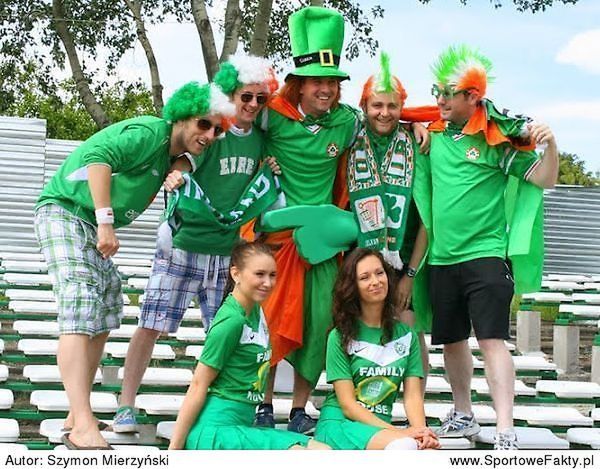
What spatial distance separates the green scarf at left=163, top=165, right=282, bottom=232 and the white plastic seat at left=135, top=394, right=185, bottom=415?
71cm

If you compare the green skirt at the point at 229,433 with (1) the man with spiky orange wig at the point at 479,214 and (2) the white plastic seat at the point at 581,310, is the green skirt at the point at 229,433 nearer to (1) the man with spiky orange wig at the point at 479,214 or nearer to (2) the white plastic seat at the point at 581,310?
(1) the man with spiky orange wig at the point at 479,214

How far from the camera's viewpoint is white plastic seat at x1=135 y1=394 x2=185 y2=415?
4.38 metres

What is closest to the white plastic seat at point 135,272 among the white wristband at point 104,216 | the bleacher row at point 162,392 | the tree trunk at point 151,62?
the bleacher row at point 162,392

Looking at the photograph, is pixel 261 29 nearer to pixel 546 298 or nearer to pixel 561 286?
pixel 561 286

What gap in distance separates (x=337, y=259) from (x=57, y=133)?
79.1 feet

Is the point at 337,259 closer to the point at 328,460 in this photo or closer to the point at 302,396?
the point at 302,396

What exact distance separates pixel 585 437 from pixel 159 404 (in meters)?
1.69

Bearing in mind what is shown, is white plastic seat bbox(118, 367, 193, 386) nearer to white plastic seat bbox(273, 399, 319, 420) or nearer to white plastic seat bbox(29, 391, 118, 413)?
white plastic seat bbox(29, 391, 118, 413)

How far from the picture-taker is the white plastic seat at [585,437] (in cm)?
446

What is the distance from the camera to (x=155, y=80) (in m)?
13.8

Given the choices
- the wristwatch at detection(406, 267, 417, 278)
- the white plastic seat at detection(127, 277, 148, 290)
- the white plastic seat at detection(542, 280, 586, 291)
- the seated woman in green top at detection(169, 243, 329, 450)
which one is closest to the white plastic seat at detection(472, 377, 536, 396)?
the wristwatch at detection(406, 267, 417, 278)

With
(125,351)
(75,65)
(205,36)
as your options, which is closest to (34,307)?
(125,351)

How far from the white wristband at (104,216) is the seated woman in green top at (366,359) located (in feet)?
2.84

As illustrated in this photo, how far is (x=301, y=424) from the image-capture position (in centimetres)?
433
